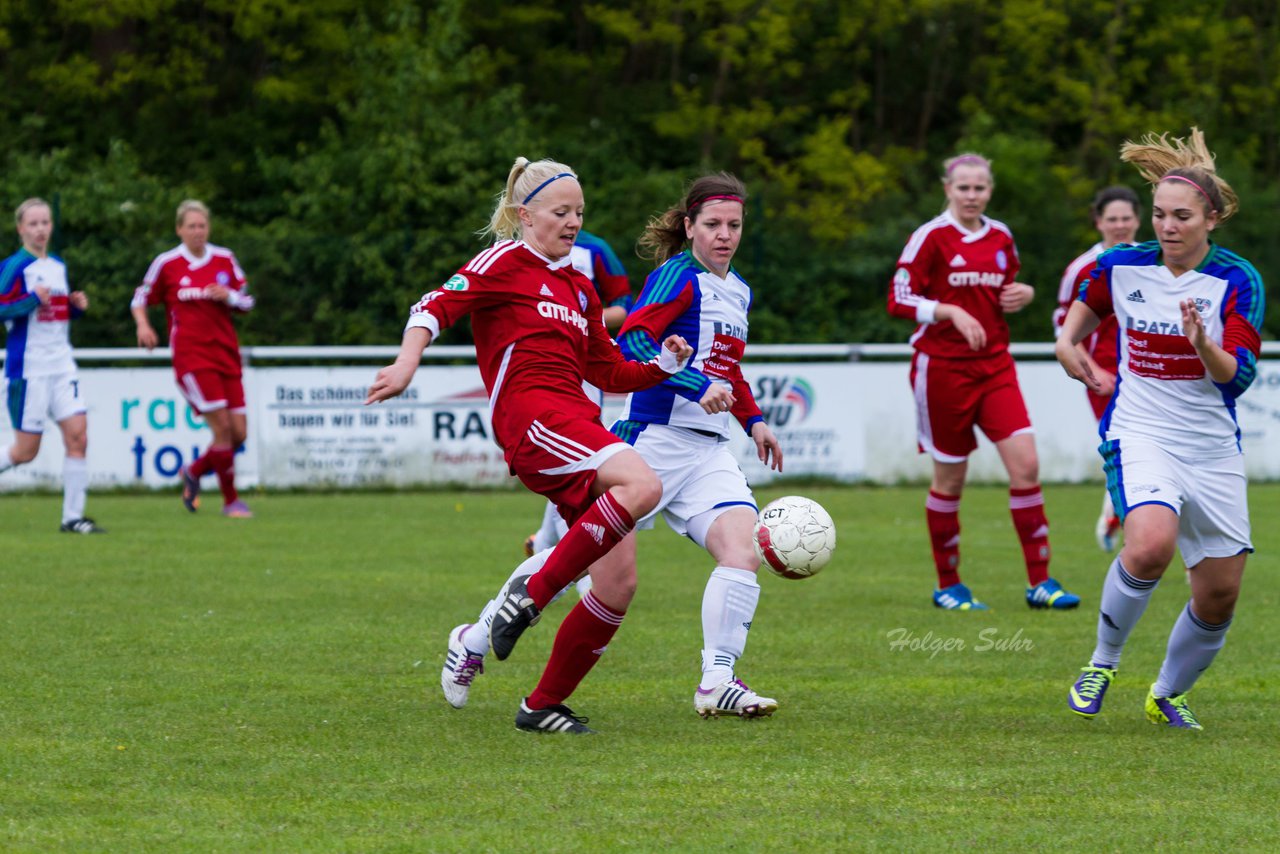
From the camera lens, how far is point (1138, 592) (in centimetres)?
563

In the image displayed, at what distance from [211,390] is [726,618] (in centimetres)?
821

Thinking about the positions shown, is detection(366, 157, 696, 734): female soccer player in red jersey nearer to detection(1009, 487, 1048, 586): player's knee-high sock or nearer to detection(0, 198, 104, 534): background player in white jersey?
detection(1009, 487, 1048, 586): player's knee-high sock

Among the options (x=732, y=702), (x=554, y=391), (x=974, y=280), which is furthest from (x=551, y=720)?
(x=974, y=280)

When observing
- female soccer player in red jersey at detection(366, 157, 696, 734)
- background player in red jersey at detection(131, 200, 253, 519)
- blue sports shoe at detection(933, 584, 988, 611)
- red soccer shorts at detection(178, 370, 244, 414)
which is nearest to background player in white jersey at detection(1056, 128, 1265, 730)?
female soccer player in red jersey at detection(366, 157, 696, 734)

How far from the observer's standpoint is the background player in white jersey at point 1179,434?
18.1 ft

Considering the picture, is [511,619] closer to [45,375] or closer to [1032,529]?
[1032,529]

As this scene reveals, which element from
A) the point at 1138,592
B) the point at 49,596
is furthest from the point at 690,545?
the point at 1138,592

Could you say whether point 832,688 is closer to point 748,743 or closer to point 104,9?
point 748,743

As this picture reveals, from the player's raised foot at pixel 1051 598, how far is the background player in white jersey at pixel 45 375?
6.28m

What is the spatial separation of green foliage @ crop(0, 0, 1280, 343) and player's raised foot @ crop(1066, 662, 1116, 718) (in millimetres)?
13263

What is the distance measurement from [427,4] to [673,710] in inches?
907

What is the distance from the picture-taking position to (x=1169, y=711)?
5.76 m

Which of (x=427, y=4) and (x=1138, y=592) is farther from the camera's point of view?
(x=427, y=4)

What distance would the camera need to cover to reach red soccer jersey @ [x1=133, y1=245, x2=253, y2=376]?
13.2 meters
